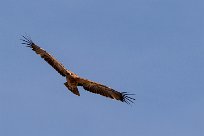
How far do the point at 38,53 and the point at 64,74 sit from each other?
235cm

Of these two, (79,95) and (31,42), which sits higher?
(31,42)

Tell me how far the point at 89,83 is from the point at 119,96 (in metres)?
1.86

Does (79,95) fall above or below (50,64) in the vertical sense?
below

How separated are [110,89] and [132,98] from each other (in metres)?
1.46

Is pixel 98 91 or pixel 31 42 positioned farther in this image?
pixel 31 42

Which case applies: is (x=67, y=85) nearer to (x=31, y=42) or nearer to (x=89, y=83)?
(x=89, y=83)

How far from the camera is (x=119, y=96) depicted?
1267 inches

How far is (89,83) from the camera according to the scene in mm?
32656

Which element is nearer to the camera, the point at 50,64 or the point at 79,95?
the point at 79,95

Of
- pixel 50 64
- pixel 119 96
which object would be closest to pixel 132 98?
pixel 119 96

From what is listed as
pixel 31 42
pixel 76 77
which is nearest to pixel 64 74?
pixel 76 77

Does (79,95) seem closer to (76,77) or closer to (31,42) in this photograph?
(76,77)

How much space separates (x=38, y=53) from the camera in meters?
34.6

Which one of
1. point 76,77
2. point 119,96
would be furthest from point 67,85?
point 119,96
